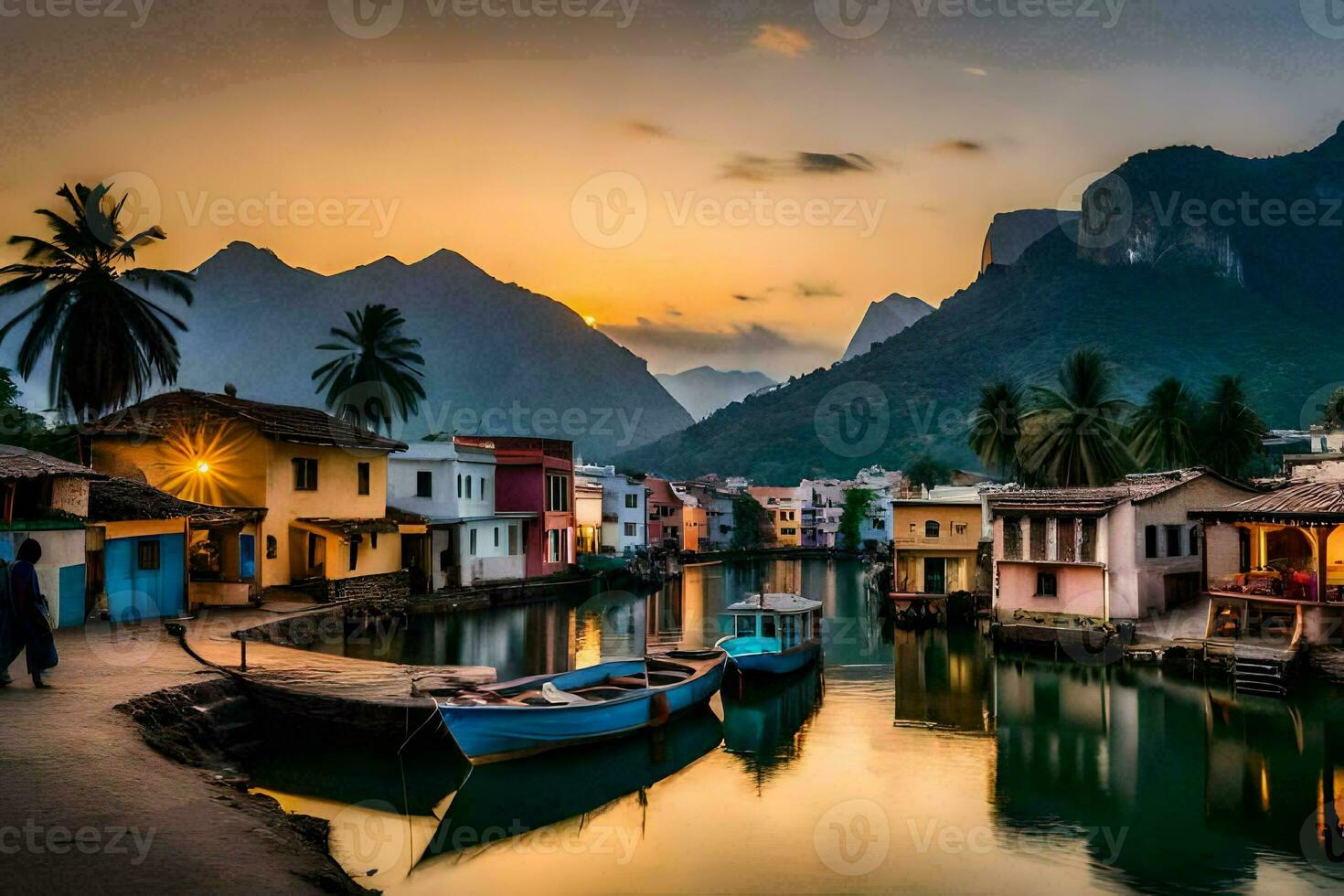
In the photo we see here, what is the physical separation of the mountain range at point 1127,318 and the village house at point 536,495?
2707 inches

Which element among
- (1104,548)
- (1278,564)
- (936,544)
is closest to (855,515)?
(936,544)

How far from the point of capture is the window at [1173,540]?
34062 mm

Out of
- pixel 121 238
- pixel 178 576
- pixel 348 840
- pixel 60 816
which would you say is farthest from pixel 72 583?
pixel 121 238

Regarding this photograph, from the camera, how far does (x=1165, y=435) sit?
53.8 metres

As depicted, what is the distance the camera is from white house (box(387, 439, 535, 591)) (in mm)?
43344

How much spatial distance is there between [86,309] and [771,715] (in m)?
27.1

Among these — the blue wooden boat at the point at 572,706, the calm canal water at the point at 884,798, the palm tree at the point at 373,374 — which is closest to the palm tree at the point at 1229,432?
the calm canal water at the point at 884,798

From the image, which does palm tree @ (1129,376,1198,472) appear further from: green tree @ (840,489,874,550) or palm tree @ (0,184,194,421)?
palm tree @ (0,184,194,421)

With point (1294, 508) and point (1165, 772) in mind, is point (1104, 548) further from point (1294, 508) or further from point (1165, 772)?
point (1165, 772)

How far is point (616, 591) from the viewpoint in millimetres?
53656

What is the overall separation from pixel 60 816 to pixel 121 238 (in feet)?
98.2

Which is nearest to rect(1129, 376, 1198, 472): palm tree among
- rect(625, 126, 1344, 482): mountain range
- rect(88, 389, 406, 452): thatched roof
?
rect(88, 389, 406, 452): thatched roof

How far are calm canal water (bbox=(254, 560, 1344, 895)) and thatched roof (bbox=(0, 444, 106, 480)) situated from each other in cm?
935

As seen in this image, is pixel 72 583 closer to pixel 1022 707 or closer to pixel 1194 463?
pixel 1022 707
